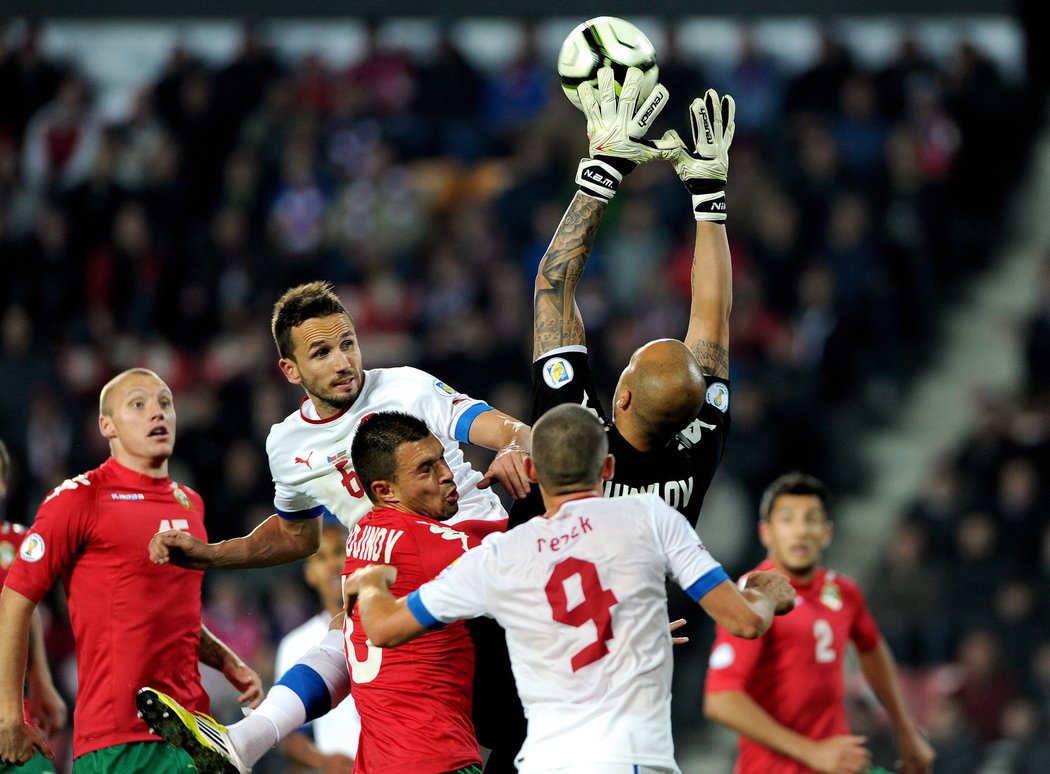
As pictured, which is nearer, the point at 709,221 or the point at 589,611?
the point at 589,611

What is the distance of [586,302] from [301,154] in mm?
3577

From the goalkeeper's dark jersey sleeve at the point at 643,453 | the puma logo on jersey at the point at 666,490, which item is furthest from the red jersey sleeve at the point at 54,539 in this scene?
the puma logo on jersey at the point at 666,490

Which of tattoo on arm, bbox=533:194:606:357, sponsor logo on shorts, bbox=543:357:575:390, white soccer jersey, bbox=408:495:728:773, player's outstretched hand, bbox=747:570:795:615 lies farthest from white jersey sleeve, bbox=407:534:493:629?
tattoo on arm, bbox=533:194:606:357

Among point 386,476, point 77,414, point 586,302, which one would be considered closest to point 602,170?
point 386,476

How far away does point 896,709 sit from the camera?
7406 millimetres

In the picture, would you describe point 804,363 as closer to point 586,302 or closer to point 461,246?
point 586,302

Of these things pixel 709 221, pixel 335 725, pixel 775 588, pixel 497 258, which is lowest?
pixel 335 725

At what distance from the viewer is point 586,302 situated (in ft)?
41.5

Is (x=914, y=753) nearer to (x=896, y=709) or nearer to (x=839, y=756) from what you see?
(x=896, y=709)

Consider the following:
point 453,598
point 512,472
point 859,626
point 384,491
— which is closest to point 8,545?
point 384,491

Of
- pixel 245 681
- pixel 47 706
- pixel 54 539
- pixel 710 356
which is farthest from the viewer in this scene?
pixel 47 706

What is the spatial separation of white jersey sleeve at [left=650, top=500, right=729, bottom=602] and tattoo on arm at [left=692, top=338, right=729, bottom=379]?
55.9 inches

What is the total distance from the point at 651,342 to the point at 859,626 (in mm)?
2558

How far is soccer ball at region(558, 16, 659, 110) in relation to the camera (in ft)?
19.2
